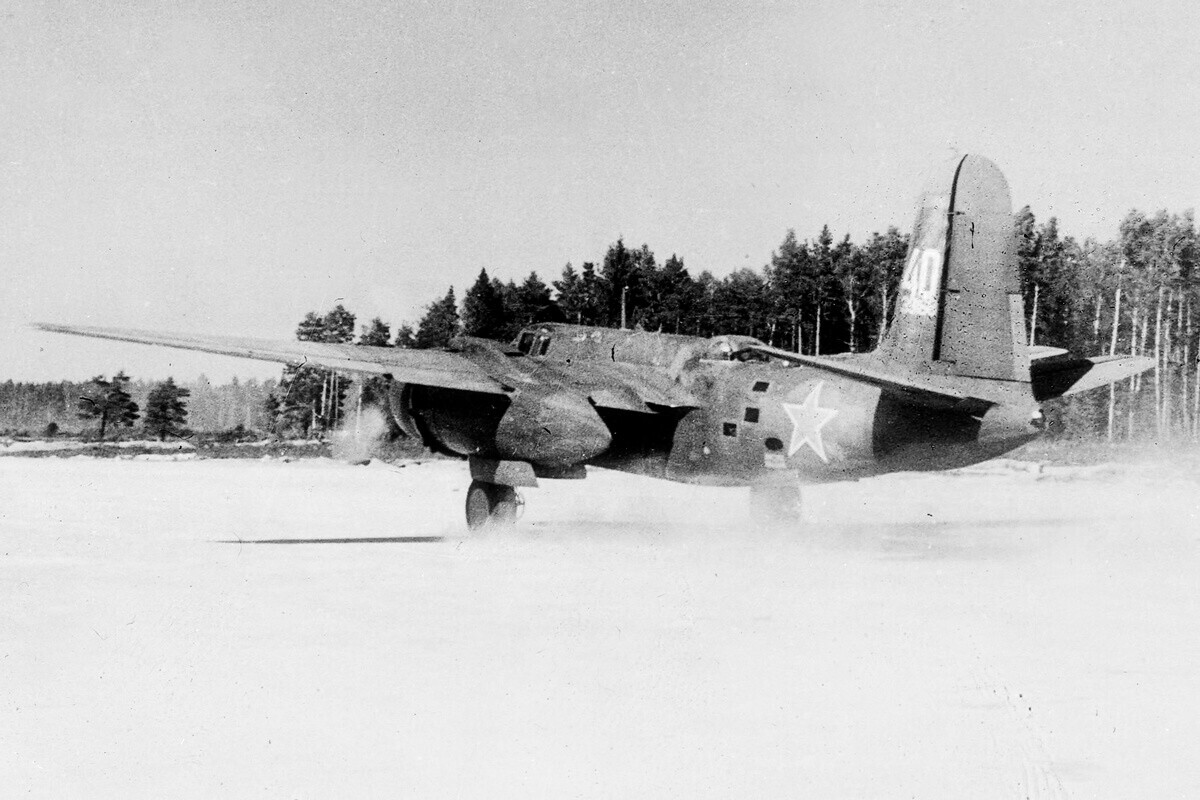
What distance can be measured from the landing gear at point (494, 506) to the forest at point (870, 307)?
95.4 ft

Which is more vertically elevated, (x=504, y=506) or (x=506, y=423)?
(x=506, y=423)

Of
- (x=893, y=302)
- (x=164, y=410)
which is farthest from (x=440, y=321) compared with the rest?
(x=893, y=302)

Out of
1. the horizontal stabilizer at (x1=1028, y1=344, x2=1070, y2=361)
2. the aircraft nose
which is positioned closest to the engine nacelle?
the aircraft nose

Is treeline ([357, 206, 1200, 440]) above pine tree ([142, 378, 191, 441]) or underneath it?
above

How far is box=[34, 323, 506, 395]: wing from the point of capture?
52.7ft

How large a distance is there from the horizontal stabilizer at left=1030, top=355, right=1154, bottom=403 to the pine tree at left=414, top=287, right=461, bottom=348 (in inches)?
2040

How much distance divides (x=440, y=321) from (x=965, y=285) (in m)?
60.1

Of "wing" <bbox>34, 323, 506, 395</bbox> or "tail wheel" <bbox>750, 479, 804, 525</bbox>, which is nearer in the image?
"wing" <bbox>34, 323, 506, 395</bbox>

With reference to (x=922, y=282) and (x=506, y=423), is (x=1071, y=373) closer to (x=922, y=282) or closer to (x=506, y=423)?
(x=922, y=282)

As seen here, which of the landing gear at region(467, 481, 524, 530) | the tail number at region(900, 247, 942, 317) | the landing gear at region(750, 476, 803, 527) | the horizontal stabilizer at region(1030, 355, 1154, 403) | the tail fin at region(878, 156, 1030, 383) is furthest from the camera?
the landing gear at region(467, 481, 524, 530)

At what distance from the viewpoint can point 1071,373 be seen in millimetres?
15594

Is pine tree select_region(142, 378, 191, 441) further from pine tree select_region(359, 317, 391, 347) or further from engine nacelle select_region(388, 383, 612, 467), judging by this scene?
engine nacelle select_region(388, 383, 612, 467)

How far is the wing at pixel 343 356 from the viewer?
52.7 feet

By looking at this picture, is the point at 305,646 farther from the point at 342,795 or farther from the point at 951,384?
the point at 951,384
